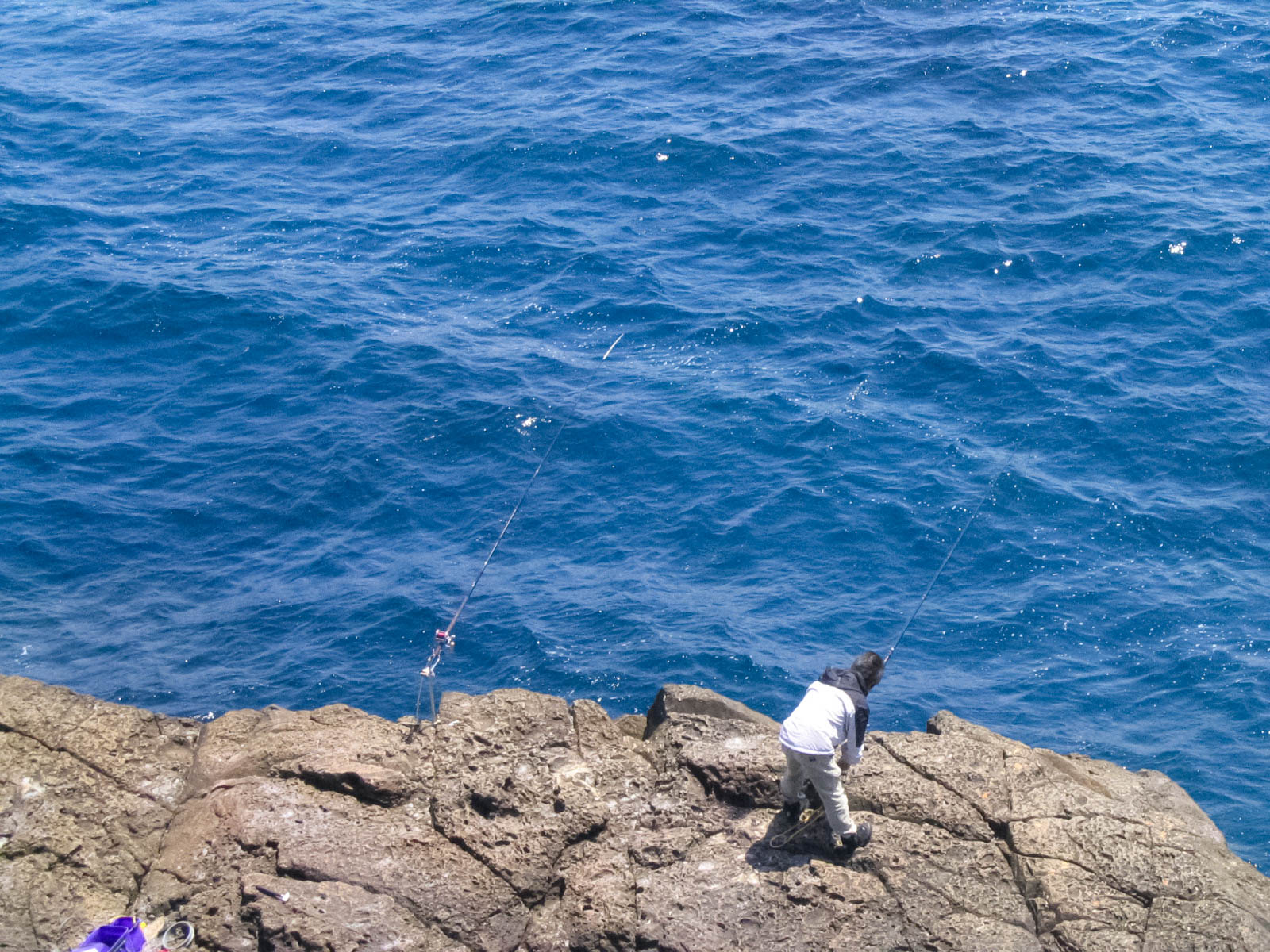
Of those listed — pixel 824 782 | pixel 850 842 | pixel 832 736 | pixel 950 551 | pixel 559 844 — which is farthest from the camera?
pixel 950 551

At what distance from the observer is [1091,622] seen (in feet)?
49.5

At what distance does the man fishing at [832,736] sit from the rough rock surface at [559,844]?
45cm

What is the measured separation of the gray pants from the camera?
861 centimetres

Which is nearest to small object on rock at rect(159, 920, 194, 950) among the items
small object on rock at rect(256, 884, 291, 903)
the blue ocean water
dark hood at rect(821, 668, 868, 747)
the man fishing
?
small object on rock at rect(256, 884, 291, 903)

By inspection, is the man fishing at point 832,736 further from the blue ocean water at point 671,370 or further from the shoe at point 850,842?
the blue ocean water at point 671,370

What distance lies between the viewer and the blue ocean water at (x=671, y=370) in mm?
14789

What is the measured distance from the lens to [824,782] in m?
8.69

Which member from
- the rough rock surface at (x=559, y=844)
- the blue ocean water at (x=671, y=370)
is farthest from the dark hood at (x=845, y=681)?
the blue ocean water at (x=671, y=370)

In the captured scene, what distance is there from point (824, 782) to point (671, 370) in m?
11.9

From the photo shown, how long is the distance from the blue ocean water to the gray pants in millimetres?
5177

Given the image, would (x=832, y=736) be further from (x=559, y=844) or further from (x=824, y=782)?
(x=559, y=844)

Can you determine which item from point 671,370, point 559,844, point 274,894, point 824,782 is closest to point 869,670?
point 824,782

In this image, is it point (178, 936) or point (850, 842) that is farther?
point (850, 842)

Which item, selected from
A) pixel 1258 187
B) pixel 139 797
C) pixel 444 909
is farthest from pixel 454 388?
pixel 1258 187
